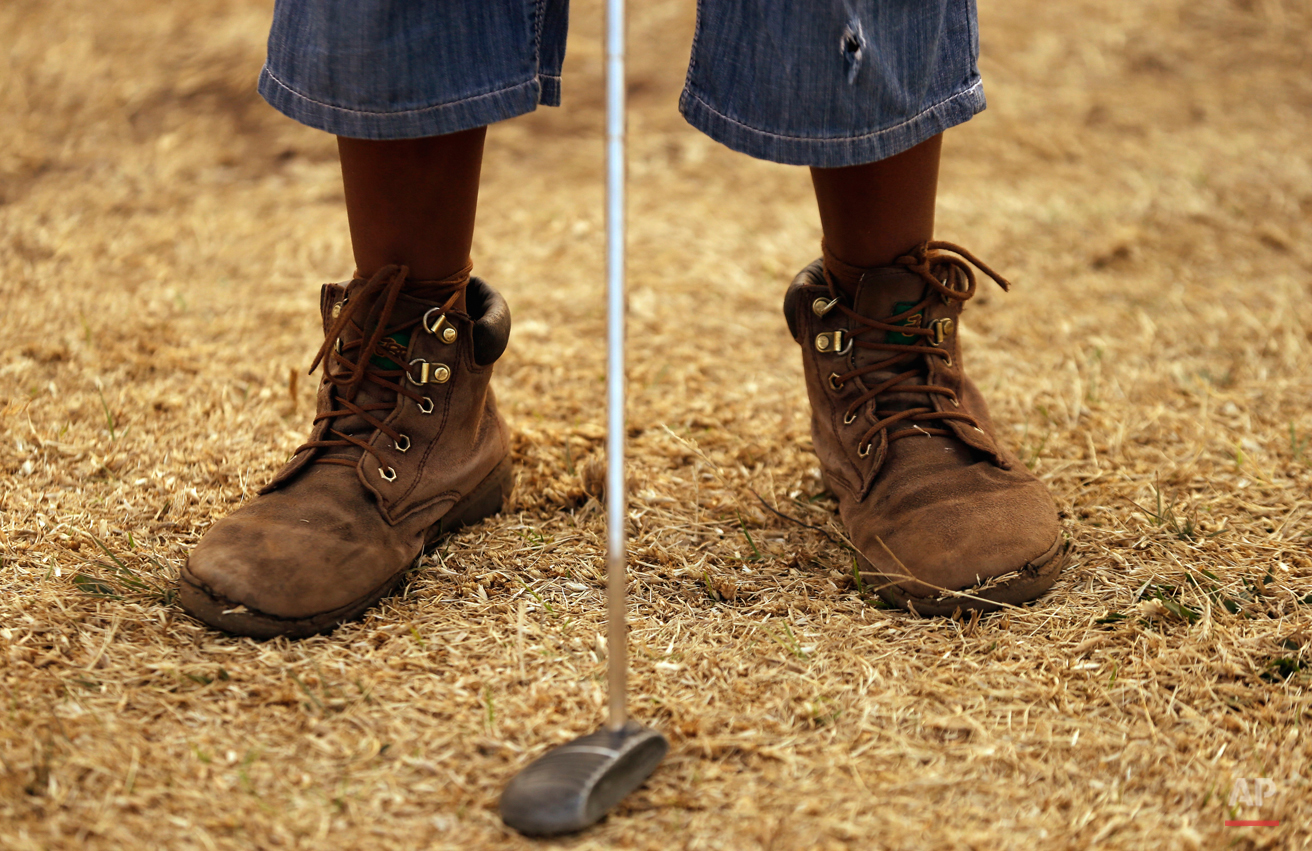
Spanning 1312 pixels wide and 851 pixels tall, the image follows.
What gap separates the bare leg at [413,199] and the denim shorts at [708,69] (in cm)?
11

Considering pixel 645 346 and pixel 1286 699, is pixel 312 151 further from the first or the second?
pixel 1286 699

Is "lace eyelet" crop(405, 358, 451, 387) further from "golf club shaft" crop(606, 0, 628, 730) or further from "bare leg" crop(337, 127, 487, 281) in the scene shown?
"golf club shaft" crop(606, 0, 628, 730)

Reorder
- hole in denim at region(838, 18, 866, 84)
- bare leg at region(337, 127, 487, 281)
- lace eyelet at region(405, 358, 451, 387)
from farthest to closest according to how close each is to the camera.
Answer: lace eyelet at region(405, 358, 451, 387)
bare leg at region(337, 127, 487, 281)
hole in denim at region(838, 18, 866, 84)

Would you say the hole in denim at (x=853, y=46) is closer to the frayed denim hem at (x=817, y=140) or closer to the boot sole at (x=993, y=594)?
the frayed denim hem at (x=817, y=140)

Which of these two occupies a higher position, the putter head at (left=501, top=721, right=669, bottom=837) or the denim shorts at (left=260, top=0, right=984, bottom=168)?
the denim shorts at (left=260, top=0, right=984, bottom=168)

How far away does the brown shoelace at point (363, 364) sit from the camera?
5.51ft

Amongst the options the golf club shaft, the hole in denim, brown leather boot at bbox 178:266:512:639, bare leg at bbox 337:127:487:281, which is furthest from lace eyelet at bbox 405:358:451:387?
the hole in denim

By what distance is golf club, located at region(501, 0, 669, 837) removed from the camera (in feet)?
4.04

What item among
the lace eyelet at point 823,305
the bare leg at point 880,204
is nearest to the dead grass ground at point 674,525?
the lace eyelet at point 823,305

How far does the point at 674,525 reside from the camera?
1995 millimetres

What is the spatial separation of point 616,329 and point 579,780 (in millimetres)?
577

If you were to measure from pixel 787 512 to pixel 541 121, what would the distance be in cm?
316

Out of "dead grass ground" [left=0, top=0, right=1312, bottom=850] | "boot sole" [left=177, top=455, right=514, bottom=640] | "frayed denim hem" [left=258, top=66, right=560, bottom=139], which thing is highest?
"frayed denim hem" [left=258, top=66, right=560, bottom=139]

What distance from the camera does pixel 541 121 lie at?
4.66 m
